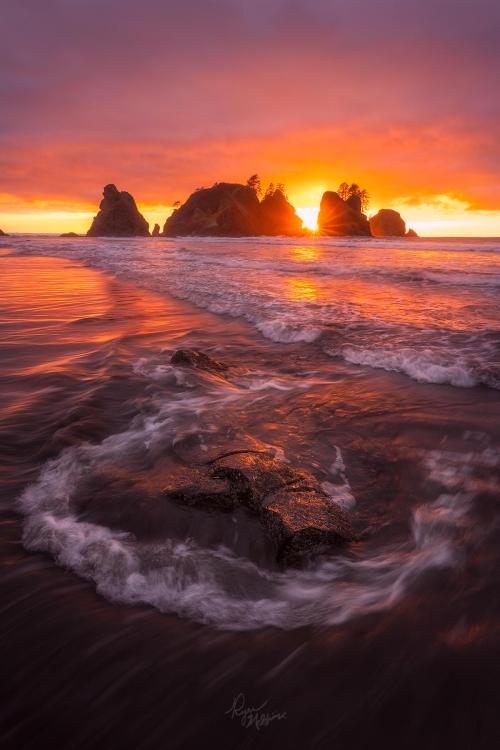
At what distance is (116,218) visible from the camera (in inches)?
4424

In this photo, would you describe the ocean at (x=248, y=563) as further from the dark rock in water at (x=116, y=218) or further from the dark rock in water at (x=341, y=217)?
the dark rock in water at (x=116, y=218)

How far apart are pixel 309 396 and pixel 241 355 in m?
2.02

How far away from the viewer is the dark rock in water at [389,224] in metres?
143

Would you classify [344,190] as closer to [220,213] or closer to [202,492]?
[220,213]

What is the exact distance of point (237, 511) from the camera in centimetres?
274

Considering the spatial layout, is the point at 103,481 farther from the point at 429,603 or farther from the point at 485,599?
the point at 485,599

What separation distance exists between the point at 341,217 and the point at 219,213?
99.1ft

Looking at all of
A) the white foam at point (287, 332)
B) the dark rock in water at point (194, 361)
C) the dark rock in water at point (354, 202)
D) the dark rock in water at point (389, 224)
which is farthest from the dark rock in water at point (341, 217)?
the dark rock in water at point (194, 361)

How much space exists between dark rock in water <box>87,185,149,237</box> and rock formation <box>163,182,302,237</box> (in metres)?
9.25

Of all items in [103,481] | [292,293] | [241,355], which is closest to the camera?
[103,481]

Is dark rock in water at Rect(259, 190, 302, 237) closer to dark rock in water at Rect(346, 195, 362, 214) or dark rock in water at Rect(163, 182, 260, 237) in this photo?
dark rock in water at Rect(163, 182, 260, 237)

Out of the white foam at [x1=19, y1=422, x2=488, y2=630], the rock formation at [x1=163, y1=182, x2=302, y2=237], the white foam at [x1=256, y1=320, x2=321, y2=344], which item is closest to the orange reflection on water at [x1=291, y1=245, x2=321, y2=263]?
the white foam at [x1=256, y1=320, x2=321, y2=344]

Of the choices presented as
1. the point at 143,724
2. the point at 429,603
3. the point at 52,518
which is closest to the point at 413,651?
the point at 429,603

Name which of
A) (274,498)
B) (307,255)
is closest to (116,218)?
(307,255)
